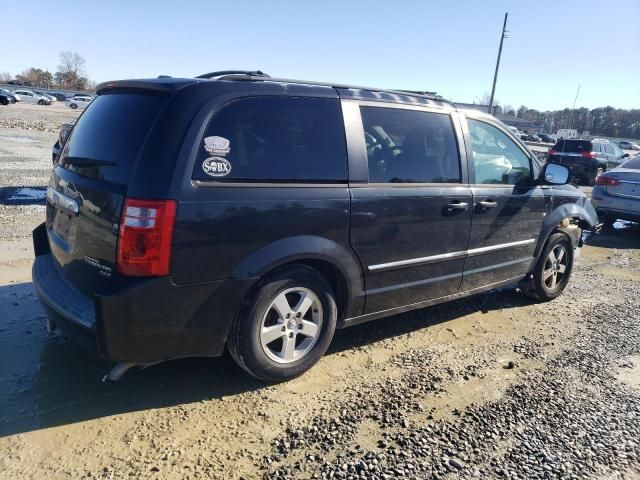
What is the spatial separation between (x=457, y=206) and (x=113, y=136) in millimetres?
2621

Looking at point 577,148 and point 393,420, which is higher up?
point 577,148

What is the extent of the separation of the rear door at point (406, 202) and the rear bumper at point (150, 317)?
1.05 m

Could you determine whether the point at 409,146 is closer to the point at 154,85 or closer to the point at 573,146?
the point at 154,85

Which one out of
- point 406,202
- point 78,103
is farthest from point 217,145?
point 78,103

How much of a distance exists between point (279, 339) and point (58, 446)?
4.53ft

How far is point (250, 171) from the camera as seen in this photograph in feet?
9.71

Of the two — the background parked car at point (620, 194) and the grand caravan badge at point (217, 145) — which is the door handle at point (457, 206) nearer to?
the grand caravan badge at point (217, 145)

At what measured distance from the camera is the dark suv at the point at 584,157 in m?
18.1

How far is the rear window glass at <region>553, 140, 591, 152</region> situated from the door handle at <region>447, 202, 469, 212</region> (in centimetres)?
1687

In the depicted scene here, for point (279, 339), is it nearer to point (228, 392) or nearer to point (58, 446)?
point (228, 392)

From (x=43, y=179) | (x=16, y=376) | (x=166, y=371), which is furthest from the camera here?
(x=43, y=179)

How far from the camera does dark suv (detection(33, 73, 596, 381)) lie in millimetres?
2682

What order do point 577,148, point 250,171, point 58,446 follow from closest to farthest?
point 58,446 → point 250,171 → point 577,148

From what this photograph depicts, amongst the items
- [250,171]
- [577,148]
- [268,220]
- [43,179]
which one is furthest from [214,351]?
[577,148]
